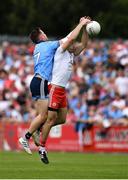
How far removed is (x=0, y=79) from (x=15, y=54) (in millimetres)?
3573

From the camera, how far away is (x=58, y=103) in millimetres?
19422

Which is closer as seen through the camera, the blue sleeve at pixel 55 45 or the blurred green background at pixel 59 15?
the blue sleeve at pixel 55 45

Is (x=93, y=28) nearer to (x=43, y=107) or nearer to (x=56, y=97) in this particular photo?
(x=56, y=97)

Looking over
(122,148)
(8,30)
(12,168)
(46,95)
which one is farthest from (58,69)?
(8,30)

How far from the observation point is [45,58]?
19281mm

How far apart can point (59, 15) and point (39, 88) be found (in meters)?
45.1

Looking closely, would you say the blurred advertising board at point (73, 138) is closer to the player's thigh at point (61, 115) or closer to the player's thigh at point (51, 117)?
the player's thigh at point (61, 115)

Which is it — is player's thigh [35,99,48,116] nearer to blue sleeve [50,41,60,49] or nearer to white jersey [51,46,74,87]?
white jersey [51,46,74,87]

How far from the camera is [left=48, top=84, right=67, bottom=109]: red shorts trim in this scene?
63.5 ft

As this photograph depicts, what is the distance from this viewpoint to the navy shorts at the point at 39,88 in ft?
63.4

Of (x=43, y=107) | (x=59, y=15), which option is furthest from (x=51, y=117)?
(x=59, y=15)

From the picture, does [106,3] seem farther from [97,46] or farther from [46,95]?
[46,95]

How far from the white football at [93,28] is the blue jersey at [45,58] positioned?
747mm

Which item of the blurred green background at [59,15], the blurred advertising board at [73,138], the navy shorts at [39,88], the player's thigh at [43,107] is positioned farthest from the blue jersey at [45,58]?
the blurred green background at [59,15]
